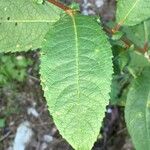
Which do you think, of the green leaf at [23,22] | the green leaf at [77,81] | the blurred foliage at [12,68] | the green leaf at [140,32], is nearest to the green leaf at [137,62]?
the green leaf at [140,32]

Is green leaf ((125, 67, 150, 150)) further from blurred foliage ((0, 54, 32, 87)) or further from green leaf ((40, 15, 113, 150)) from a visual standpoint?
blurred foliage ((0, 54, 32, 87))

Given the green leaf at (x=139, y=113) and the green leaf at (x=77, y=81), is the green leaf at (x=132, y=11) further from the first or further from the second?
the green leaf at (x=139, y=113)

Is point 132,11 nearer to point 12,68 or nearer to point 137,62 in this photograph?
point 137,62

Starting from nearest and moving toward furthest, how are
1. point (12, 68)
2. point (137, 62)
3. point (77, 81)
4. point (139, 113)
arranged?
point (77, 81), point (139, 113), point (137, 62), point (12, 68)

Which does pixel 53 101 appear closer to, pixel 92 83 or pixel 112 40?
pixel 92 83

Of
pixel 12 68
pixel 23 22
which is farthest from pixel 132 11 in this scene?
pixel 12 68

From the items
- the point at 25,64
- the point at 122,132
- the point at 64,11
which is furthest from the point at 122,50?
the point at 25,64
